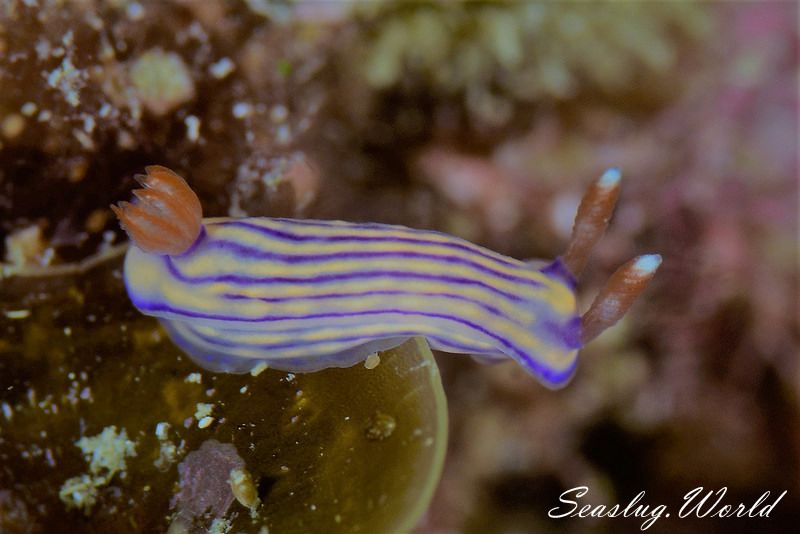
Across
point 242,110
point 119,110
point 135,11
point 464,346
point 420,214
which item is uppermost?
point 135,11

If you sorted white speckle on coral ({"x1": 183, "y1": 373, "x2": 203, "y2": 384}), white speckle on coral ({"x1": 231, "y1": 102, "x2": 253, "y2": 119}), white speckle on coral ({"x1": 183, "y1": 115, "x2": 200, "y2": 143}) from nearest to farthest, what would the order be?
white speckle on coral ({"x1": 183, "y1": 373, "x2": 203, "y2": 384}), white speckle on coral ({"x1": 183, "y1": 115, "x2": 200, "y2": 143}), white speckle on coral ({"x1": 231, "y1": 102, "x2": 253, "y2": 119})

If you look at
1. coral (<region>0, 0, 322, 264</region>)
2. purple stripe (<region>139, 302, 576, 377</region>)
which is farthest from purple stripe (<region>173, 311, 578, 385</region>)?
coral (<region>0, 0, 322, 264</region>)

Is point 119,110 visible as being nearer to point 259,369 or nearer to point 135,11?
point 135,11

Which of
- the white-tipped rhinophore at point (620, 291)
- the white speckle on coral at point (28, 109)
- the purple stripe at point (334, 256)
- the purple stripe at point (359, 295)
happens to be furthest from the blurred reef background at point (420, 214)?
the white-tipped rhinophore at point (620, 291)

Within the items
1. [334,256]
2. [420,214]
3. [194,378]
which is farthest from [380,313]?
[420,214]

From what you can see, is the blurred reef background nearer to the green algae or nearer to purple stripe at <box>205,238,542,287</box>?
the green algae

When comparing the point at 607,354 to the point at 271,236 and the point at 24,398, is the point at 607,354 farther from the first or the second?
the point at 24,398
